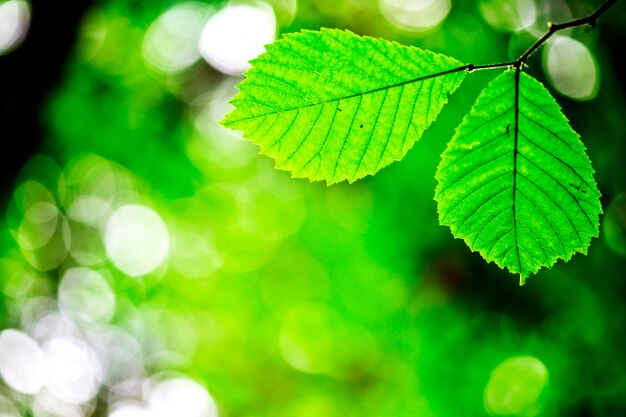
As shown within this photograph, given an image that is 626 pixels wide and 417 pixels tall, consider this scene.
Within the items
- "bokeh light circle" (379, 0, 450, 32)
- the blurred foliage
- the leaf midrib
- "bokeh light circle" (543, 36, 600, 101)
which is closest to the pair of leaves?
the leaf midrib

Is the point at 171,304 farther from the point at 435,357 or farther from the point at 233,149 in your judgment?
the point at 435,357

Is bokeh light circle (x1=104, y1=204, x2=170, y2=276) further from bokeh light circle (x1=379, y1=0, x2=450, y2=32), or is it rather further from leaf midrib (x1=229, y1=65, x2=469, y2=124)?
leaf midrib (x1=229, y1=65, x2=469, y2=124)

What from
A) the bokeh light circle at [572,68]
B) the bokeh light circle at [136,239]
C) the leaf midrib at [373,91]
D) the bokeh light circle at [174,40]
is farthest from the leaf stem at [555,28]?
the bokeh light circle at [136,239]

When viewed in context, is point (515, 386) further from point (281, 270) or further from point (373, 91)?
point (373, 91)

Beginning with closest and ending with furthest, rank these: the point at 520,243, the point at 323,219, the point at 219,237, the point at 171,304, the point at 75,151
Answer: the point at 520,243 → the point at 75,151 → the point at 323,219 → the point at 219,237 → the point at 171,304

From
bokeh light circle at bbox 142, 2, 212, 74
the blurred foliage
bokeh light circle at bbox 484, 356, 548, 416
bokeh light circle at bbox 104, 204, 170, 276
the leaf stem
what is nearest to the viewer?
the leaf stem

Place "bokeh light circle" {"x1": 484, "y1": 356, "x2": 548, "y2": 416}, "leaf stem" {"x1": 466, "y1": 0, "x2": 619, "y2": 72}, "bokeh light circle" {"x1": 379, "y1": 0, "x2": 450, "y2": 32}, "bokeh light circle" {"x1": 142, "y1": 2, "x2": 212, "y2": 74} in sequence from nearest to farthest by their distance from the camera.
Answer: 1. "leaf stem" {"x1": 466, "y1": 0, "x2": 619, "y2": 72}
2. "bokeh light circle" {"x1": 484, "y1": 356, "x2": 548, "y2": 416}
3. "bokeh light circle" {"x1": 379, "y1": 0, "x2": 450, "y2": 32}
4. "bokeh light circle" {"x1": 142, "y1": 2, "x2": 212, "y2": 74}

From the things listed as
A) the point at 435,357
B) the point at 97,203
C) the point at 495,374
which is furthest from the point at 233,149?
the point at 495,374
